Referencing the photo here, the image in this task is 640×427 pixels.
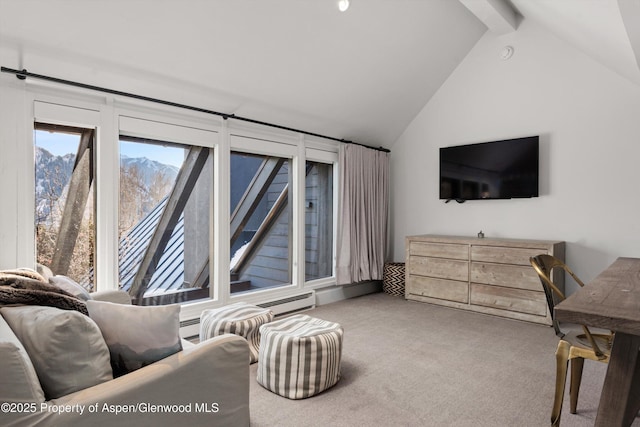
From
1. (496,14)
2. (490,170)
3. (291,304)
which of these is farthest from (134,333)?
(496,14)

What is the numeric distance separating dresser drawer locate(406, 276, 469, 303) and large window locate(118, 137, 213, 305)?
94.0 inches

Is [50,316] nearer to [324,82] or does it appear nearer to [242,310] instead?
[242,310]

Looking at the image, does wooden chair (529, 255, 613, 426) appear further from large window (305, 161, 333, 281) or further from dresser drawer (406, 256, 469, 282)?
large window (305, 161, 333, 281)

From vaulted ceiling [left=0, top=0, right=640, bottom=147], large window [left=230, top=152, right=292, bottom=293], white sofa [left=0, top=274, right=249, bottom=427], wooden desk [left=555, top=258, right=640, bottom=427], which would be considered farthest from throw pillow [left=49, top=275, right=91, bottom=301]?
wooden desk [left=555, top=258, right=640, bottom=427]

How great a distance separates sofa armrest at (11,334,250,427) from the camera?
1.17 meters

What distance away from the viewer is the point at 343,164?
4.55m

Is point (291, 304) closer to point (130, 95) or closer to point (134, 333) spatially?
point (130, 95)

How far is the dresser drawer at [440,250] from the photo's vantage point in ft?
13.5

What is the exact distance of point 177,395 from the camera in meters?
1.37

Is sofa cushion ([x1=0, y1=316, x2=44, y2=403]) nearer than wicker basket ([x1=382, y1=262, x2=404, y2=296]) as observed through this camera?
Yes

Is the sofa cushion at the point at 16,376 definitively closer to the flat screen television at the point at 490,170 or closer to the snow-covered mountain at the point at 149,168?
the snow-covered mountain at the point at 149,168

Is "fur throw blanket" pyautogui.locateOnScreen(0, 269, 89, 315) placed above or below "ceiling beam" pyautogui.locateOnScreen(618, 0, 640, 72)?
below

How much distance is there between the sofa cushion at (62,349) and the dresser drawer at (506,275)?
3.61m

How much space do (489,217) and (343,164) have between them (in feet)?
5.95
